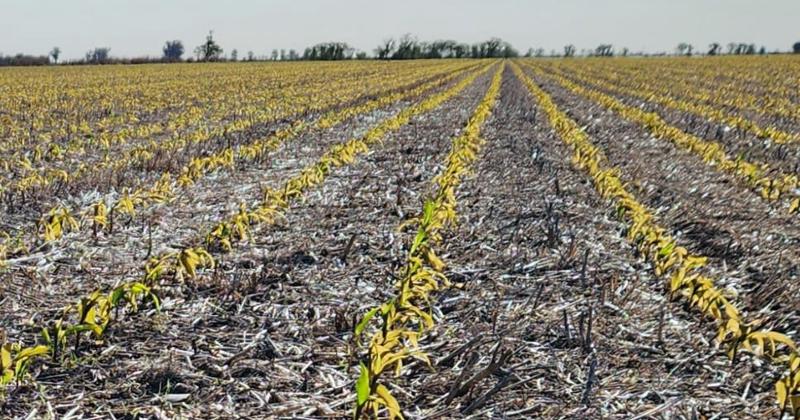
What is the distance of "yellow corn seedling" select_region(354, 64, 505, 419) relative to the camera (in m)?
2.50

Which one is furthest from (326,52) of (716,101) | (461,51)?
(716,101)

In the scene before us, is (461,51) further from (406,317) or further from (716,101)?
(406,317)

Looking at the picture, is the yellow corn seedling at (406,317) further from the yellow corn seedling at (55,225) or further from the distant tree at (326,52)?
the distant tree at (326,52)

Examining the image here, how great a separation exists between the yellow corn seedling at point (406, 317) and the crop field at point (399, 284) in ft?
0.06

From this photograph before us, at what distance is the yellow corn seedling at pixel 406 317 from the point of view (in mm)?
2500

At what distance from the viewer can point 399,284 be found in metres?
4.09

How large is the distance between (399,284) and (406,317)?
0.79 meters

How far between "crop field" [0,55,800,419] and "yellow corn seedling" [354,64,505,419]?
0.02m

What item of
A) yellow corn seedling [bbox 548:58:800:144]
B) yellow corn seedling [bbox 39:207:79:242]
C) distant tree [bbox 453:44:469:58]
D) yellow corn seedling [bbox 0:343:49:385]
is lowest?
yellow corn seedling [bbox 0:343:49:385]

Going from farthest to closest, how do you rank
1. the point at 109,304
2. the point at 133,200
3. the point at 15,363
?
the point at 133,200, the point at 109,304, the point at 15,363

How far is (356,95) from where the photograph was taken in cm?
2016

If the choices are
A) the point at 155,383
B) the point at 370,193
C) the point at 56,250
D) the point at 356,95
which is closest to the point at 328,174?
the point at 370,193

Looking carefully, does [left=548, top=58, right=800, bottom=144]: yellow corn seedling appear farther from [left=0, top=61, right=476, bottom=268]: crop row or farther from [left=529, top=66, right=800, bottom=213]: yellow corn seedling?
[left=0, top=61, right=476, bottom=268]: crop row

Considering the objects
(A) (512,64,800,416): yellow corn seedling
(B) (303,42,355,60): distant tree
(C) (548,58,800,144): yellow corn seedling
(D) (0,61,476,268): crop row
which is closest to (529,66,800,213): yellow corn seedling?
(C) (548,58,800,144): yellow corn seedling
